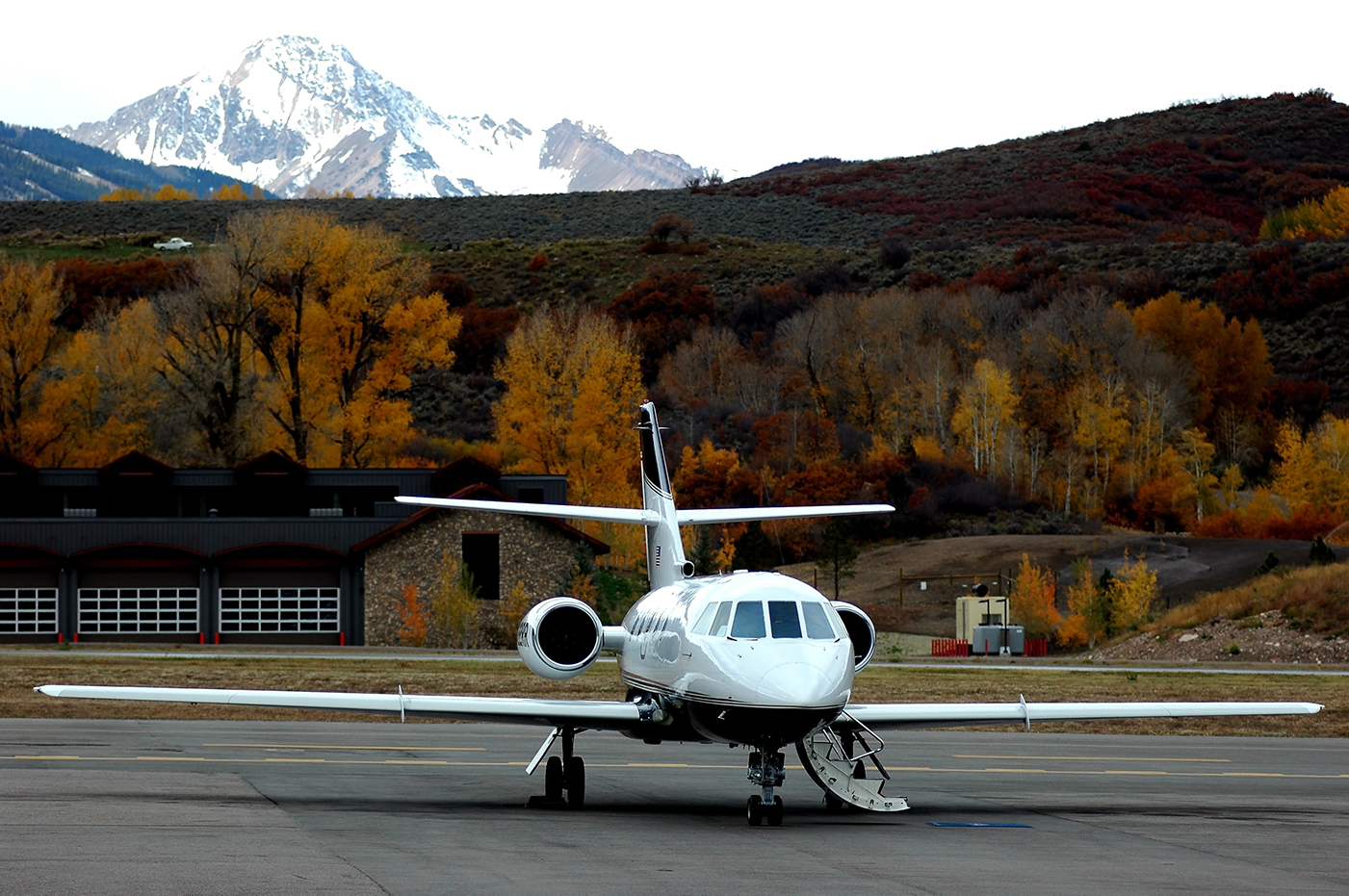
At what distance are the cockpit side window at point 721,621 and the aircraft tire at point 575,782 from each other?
256 cm

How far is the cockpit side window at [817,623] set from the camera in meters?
15.0

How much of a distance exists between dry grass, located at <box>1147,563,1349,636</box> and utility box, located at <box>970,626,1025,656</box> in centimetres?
488

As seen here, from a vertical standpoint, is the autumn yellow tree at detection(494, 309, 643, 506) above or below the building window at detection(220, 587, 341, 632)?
above

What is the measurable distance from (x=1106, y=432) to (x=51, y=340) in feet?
174

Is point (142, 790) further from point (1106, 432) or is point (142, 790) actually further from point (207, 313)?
point (1106, 432)

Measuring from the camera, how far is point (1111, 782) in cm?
2053

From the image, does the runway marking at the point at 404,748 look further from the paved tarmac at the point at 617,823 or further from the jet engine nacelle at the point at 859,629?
the jet engine nacelle at the point at 859,629

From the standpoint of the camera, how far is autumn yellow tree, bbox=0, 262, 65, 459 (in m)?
66.9

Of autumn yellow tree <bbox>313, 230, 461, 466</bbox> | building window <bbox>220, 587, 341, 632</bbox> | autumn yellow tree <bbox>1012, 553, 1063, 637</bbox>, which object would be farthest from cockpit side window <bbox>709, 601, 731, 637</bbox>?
autumn yellow tree <bbox>313, 230, 461, 466</bbox>

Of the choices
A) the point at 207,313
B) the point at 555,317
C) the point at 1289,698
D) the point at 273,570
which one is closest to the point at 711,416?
the point at 555,317

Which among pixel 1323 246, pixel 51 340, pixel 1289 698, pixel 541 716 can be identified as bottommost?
pixel 1289 698

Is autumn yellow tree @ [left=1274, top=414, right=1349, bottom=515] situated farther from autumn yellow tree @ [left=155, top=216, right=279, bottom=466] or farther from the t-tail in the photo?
the t-tail

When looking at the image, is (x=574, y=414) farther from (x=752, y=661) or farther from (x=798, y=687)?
(x=798, y=687)

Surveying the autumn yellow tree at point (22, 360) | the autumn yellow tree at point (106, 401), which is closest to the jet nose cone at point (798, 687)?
the autumn yellow tree at point (106, 401)
